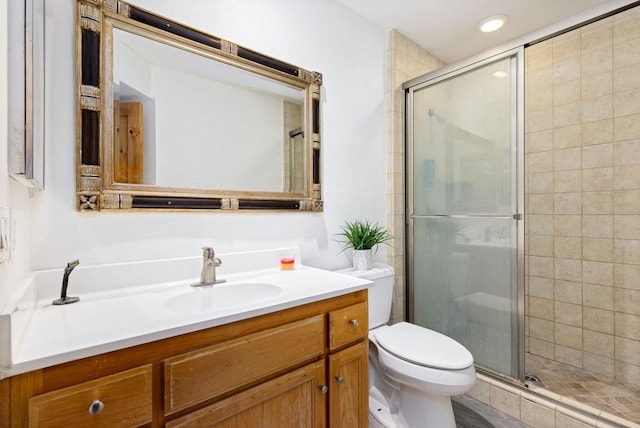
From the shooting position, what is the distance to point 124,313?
2.83 feet

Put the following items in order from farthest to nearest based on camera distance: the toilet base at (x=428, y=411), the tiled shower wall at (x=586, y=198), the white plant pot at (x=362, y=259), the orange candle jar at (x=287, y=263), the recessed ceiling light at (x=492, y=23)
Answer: the recessed ceiling light at (x=492, y=23) < the tiled shower wall at (x=586, y=198) < the white plant pot at (x=362, y=259) < the orange candle jar at (x=287, y=263) < the toilet base at (x=428, y=411)

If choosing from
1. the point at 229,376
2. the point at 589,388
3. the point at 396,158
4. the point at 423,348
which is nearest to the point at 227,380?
the point at 229,376

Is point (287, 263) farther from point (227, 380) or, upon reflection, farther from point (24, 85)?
point (24, 85)

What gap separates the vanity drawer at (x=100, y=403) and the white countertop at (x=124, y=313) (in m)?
0.07

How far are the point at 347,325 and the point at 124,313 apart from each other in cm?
72

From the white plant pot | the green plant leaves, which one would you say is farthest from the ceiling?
→ the white plant pot

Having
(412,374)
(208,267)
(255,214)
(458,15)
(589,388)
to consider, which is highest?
(458,15)

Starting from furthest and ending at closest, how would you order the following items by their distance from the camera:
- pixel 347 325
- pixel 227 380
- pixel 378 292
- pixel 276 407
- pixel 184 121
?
pixel 378 292
pixel 184 121
pixel 347 325
pixel 276 407
pixel 227 380

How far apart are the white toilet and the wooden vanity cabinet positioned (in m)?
0.23

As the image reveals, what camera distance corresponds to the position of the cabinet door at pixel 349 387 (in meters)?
1.10

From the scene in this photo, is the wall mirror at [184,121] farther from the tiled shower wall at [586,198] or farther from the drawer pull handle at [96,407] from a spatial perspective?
the tiled shower wall at [586,198]

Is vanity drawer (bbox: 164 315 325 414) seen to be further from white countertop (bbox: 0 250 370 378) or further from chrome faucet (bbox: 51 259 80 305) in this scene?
chrome faucet (bbox: 51 259 80 305)

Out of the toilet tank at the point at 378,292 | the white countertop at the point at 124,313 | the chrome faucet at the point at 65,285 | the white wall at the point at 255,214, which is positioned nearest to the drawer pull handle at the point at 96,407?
the white countertop at the point at 124,313

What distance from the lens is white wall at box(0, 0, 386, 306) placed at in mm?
1020
